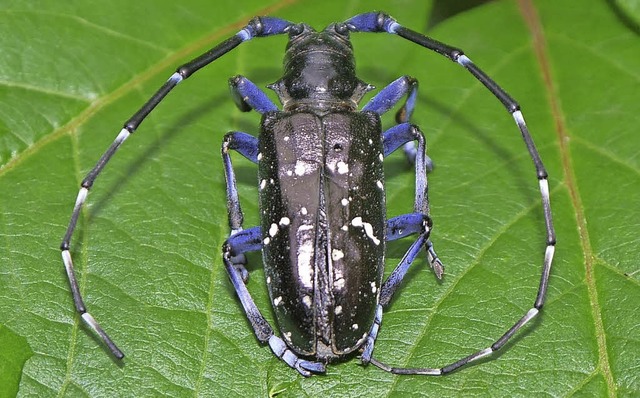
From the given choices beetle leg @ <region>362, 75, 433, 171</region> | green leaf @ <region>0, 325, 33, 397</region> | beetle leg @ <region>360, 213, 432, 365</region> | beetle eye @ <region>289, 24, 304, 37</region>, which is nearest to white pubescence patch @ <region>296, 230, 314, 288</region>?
beetle leg @ <region>360, 213, 432, 365</region>

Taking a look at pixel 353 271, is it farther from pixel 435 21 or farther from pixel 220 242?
pixel 435 21

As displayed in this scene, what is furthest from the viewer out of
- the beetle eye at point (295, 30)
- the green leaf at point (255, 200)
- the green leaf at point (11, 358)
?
the beetle eye at point (295, 30)

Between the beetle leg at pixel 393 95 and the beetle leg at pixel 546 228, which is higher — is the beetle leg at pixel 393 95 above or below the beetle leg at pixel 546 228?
above

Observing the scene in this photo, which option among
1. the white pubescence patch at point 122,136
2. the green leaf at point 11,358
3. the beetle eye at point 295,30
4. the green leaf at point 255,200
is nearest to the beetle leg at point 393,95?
the green leaf at point 255,200

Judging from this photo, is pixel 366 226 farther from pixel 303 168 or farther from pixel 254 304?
pixel 254 304

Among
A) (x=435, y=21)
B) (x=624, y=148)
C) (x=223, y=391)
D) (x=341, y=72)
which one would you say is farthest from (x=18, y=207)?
→ (x=624, y=148)

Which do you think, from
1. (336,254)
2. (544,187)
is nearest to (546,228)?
(544,187)

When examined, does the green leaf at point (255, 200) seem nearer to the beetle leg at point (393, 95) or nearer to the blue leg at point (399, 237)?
the blue leg at point (399, 237)
